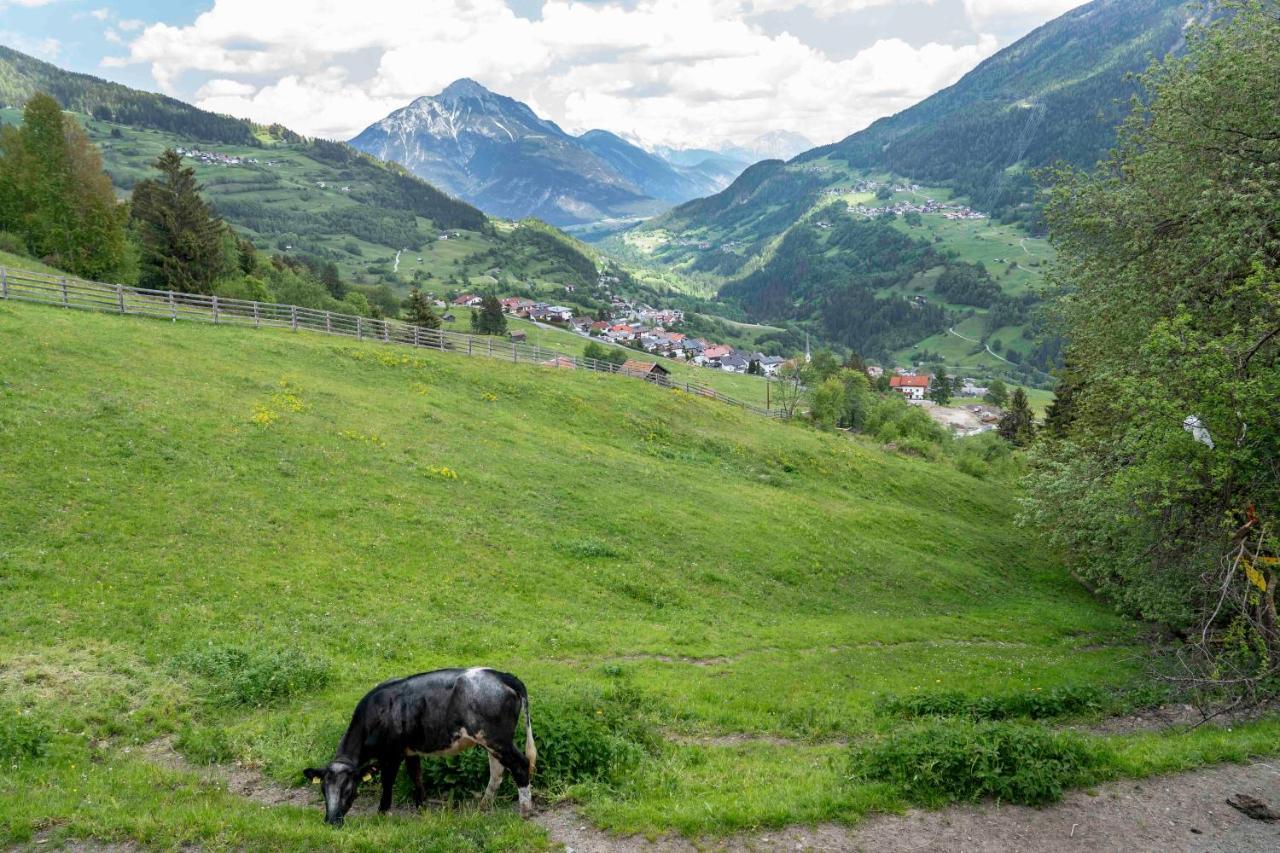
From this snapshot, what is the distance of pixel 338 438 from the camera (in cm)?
2975

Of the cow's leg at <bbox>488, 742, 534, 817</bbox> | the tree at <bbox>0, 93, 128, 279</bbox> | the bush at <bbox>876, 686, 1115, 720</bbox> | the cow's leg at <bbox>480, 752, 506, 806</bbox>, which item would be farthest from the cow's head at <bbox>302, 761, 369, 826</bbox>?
the tree at <bbox>0, 93, 128, 279</bbox>

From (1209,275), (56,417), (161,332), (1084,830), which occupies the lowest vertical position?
(1084,830)

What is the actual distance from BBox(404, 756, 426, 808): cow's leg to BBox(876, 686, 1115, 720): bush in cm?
1082

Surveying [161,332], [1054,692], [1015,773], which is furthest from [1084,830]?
[161,332]

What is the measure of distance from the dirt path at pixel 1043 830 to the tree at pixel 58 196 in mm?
76529

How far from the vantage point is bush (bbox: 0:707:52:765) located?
36.6 ft

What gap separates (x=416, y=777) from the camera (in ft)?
35.1

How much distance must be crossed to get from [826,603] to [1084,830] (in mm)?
17494

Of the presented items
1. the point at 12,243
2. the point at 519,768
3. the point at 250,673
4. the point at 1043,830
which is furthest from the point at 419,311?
the point at 1043,830

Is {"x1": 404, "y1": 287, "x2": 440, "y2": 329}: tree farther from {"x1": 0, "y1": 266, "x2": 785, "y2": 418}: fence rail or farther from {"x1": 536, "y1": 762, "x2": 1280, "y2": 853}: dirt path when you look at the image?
{"x1": 536, "y1": 762, "x2": 1280, "y2": 853}: dirt path

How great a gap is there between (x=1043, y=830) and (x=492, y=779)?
8.25 meters

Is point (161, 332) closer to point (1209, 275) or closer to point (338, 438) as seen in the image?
point (338, 438)

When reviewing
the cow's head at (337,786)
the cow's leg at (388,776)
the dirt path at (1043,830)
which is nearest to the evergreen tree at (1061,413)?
the dirt path at (1043,830)

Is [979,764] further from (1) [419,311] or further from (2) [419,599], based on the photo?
(1) [419,311]
